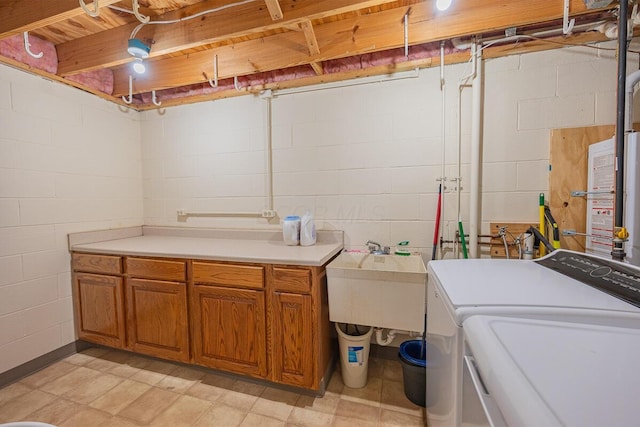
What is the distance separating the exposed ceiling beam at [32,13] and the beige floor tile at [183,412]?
7.35 feet

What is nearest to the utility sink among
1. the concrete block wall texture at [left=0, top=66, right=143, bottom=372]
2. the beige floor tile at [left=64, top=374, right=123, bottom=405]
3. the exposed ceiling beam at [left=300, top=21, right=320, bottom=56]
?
the exposed ceiling beam at [left=300, top=21, right=320, bottom=56]

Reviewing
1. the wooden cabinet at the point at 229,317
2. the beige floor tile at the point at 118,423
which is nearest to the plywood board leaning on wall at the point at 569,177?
the wooden cabinet at the point at 229,317

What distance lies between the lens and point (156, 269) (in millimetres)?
1820

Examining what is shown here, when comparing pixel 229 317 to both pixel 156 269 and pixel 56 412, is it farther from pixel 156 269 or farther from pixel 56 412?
pixel 56 412

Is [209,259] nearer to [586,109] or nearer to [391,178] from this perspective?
[391,178]

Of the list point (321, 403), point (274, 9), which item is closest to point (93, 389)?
point (321, 403)

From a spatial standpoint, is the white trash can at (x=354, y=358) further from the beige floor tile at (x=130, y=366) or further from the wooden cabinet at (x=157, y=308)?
the beige floor tile at (x=130, y=366)

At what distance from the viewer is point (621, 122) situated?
124 centimetres

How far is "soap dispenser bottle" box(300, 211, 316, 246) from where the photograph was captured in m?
1.98

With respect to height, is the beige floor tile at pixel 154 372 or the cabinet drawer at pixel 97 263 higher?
the cabinet drawer at pixel 97 263

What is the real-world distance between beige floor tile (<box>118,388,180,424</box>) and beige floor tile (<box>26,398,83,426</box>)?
29 centimetres

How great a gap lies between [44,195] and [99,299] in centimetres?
87

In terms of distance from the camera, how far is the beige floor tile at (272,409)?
4.91ft

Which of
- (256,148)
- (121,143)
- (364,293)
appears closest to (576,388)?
(364,293)
